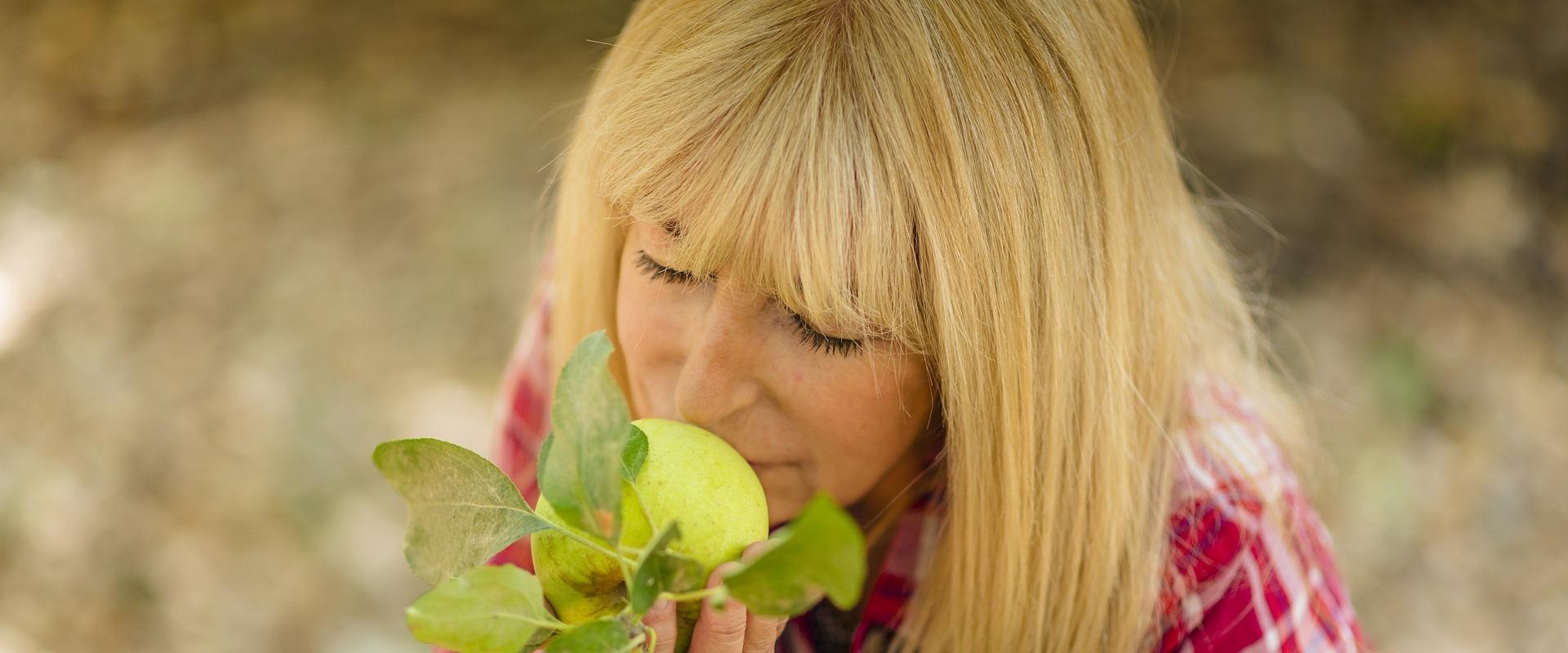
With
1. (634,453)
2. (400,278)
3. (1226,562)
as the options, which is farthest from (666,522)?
(400,278)

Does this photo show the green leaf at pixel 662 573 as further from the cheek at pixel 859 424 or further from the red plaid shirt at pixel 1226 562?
the red plaid shirt at pixel 1226 562

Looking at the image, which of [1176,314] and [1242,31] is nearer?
[1176,314]

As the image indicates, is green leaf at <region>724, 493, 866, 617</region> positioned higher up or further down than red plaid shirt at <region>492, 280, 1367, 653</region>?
higher up

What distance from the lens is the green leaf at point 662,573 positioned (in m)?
0.69

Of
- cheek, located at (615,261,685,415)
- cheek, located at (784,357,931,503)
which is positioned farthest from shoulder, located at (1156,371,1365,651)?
cheek, located at (615,261,685,415)

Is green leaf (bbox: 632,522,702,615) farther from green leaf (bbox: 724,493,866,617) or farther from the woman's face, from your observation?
the woman's face

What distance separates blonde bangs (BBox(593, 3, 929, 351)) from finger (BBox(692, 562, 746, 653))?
0.26 metres

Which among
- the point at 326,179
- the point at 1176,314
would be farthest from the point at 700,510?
the point at 326,179

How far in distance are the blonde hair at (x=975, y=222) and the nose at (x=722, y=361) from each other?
0.12 ft

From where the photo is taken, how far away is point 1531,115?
2.49 m

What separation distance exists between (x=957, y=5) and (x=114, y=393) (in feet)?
7.41

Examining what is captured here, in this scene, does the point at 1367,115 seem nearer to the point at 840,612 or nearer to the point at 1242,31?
the point at 1242,31

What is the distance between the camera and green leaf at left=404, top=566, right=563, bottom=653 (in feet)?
2.20

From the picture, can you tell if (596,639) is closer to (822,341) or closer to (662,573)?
(662,573)
